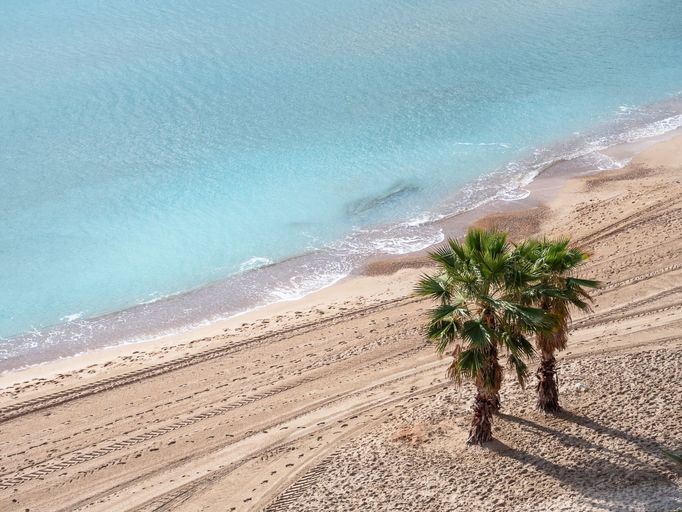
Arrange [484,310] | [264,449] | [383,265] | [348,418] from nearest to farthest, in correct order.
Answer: [484,310], [264,449], [348,418], [383,265]

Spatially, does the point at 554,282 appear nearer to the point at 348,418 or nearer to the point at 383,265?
the point at 348,418

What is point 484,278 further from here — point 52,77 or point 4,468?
point 52,77

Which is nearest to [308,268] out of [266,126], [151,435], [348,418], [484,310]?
[348,418]

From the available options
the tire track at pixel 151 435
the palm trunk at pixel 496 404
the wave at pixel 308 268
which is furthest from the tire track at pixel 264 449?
the wave at pixel 308 268

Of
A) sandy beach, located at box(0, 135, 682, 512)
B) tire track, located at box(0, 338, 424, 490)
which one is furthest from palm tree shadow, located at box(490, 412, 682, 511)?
tire track, located at box(0, 338, 424, 490)

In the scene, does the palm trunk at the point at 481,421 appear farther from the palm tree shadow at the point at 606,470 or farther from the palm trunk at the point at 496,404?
the palm tree shadow at the point at 606,470

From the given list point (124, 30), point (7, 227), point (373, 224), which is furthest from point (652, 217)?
point (124, 30)
